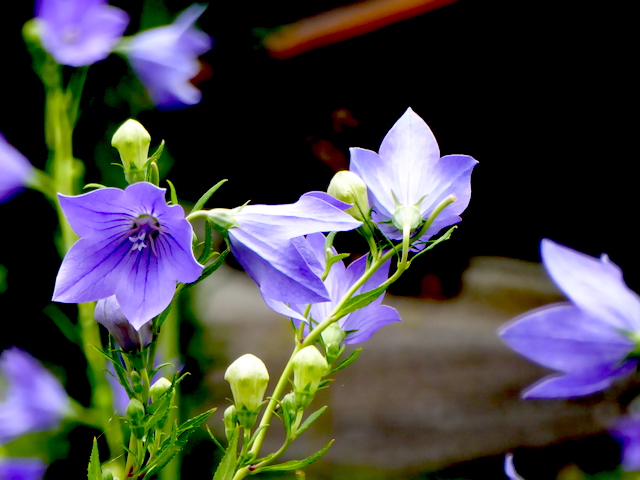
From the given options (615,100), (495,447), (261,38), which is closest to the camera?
(615,100)

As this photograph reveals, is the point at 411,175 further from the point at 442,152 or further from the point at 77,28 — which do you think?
the point at 442,152

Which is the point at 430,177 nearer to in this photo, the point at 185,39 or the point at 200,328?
the point at 185,39

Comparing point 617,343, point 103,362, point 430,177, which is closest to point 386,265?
point 430,177

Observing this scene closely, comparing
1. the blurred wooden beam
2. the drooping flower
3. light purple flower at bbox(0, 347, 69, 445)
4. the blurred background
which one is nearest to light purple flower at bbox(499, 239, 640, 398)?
the drooping flower

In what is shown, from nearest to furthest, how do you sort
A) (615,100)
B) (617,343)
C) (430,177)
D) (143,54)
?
(617,343), (430,177), (143,54), (615,100)

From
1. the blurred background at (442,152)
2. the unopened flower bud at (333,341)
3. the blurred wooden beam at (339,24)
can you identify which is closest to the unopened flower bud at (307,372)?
the unopened flower bud at (333,341)

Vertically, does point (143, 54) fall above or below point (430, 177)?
above

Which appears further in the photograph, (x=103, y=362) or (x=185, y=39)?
(x=185, y=39)
